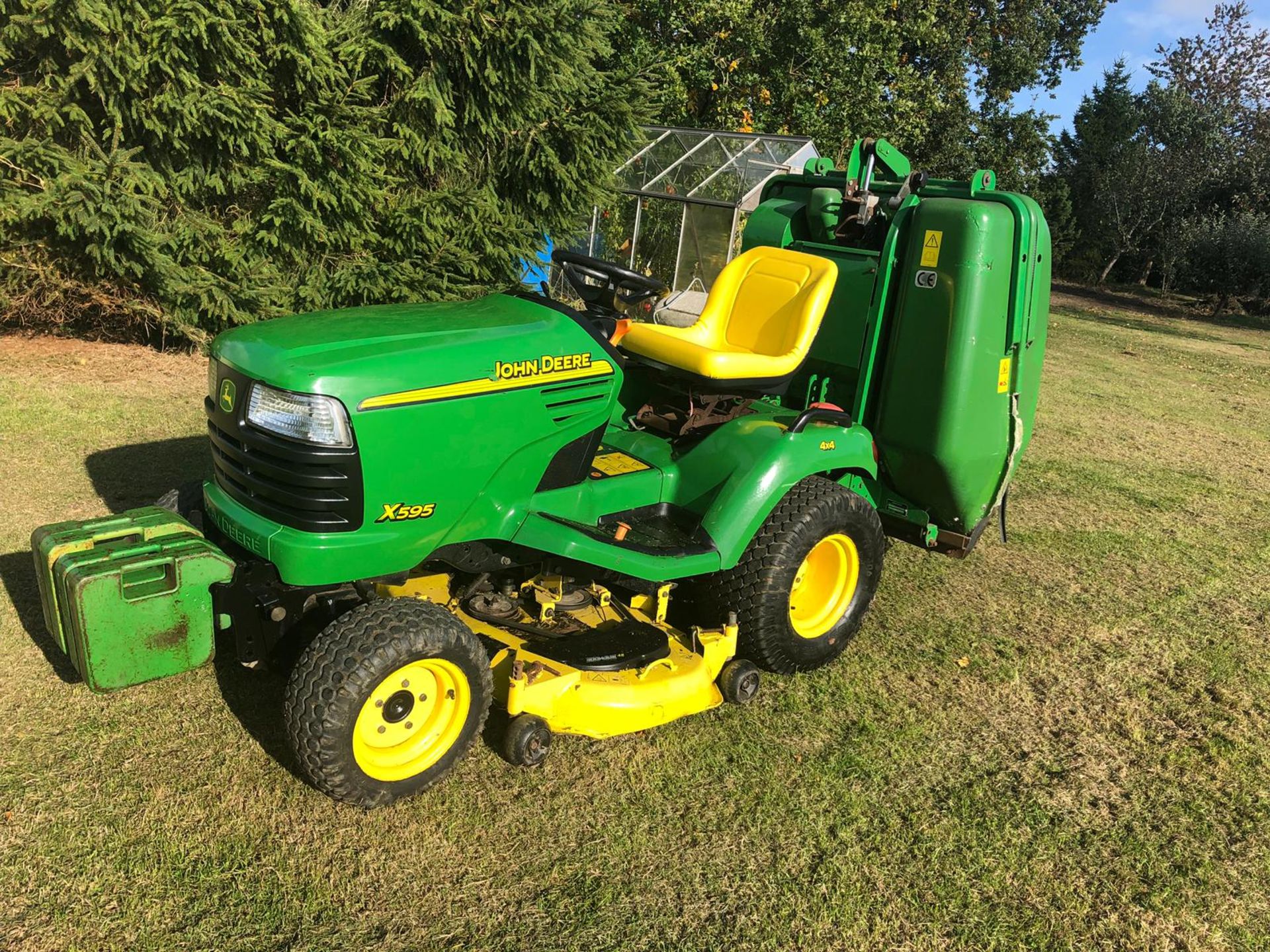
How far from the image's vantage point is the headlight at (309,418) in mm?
2648

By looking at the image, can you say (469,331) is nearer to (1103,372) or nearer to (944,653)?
(944,653)

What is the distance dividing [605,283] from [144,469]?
333 cm

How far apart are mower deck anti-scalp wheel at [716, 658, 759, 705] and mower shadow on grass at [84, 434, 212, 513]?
2912mm

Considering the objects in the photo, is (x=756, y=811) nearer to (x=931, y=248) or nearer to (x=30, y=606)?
(x=931, y=248)

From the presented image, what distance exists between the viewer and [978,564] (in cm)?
518

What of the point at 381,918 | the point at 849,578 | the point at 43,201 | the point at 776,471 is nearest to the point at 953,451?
the point at 849,578

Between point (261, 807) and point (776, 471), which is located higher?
point (776, 471)

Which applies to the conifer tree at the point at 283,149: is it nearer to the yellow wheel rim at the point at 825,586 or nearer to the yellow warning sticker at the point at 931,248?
the yellow warning sticker at the point at 931,248

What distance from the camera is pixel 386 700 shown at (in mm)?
2795

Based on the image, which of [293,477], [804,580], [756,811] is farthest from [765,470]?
[293,477]

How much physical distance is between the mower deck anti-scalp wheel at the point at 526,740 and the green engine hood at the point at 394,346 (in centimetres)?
111

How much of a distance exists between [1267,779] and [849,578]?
1.63 m

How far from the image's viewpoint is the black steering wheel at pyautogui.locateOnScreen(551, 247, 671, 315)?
351cm

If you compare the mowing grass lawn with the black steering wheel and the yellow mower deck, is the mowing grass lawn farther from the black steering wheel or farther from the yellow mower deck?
the black steering wheel
